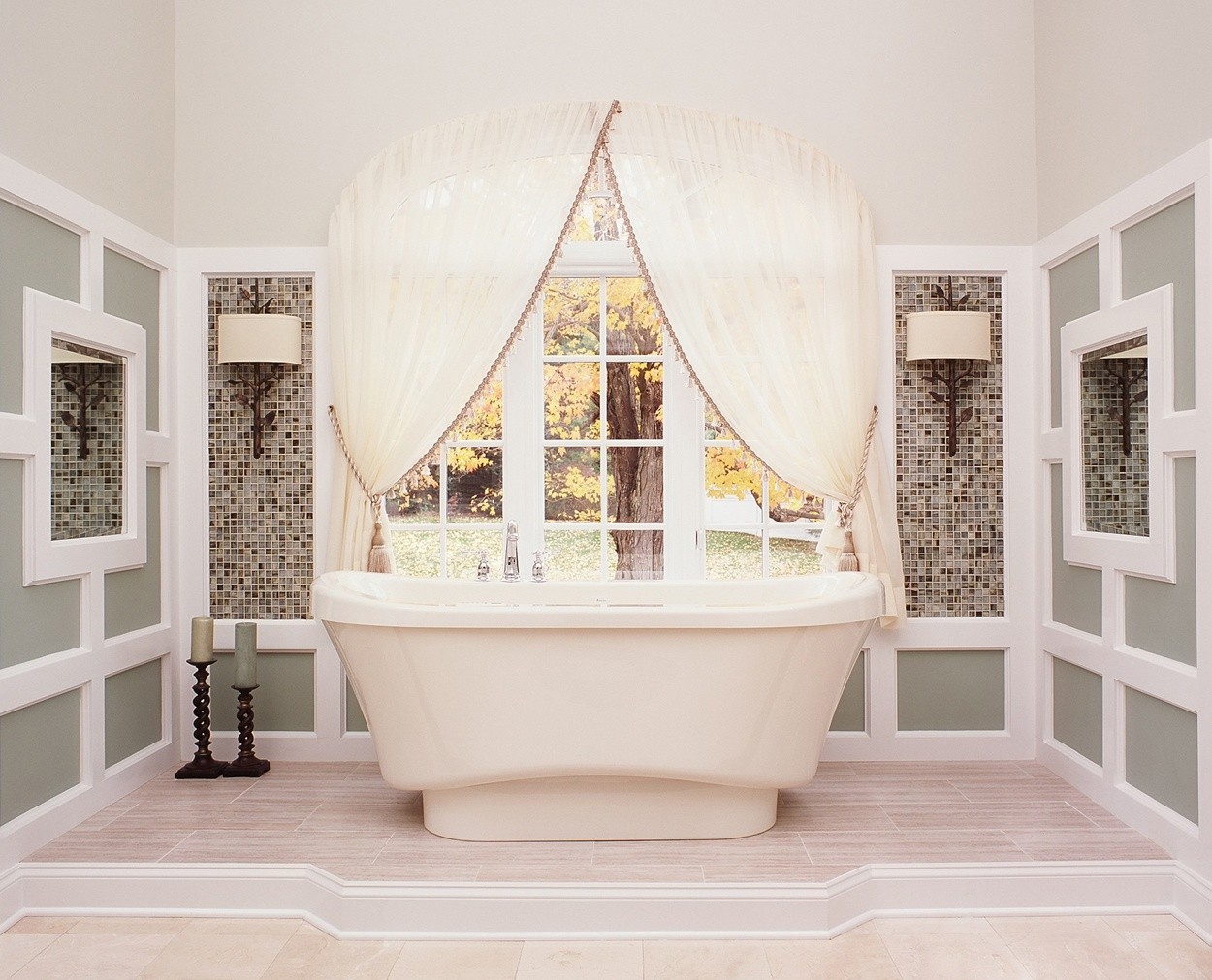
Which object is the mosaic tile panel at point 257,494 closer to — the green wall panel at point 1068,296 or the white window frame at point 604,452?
the white window frame at point 604,452

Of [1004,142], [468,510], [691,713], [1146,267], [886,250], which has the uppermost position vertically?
[1004,142]

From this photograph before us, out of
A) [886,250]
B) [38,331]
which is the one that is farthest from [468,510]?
[886,250]

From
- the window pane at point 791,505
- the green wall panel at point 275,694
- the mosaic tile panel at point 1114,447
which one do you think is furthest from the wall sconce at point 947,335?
the green wall panel at point 275,694

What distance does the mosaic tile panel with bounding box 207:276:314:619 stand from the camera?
11.6ft

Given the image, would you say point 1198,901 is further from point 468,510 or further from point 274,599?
point 274,599

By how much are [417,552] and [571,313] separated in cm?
109

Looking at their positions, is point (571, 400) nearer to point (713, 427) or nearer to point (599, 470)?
point (599, 470)

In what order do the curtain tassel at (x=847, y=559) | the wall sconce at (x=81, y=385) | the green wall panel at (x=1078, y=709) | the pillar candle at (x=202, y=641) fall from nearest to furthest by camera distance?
the wall sconce at (x=81, y=385)
the green wall panel at (x=1078, y=709)
the pillar candle at (x=202, y=641)
the curtain tassel at (x=847, y=559)

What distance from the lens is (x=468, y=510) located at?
144 inches

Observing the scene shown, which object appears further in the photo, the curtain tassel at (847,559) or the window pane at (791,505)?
the window pane at (791,505)

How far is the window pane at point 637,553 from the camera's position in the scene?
3637mm

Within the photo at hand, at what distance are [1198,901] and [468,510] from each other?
256cm

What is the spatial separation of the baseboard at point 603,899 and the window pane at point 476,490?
1491 mm

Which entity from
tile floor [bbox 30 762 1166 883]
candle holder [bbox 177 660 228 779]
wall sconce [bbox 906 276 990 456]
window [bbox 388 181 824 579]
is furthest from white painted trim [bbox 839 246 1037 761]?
candle holder [bbox 177 660 228 779]
